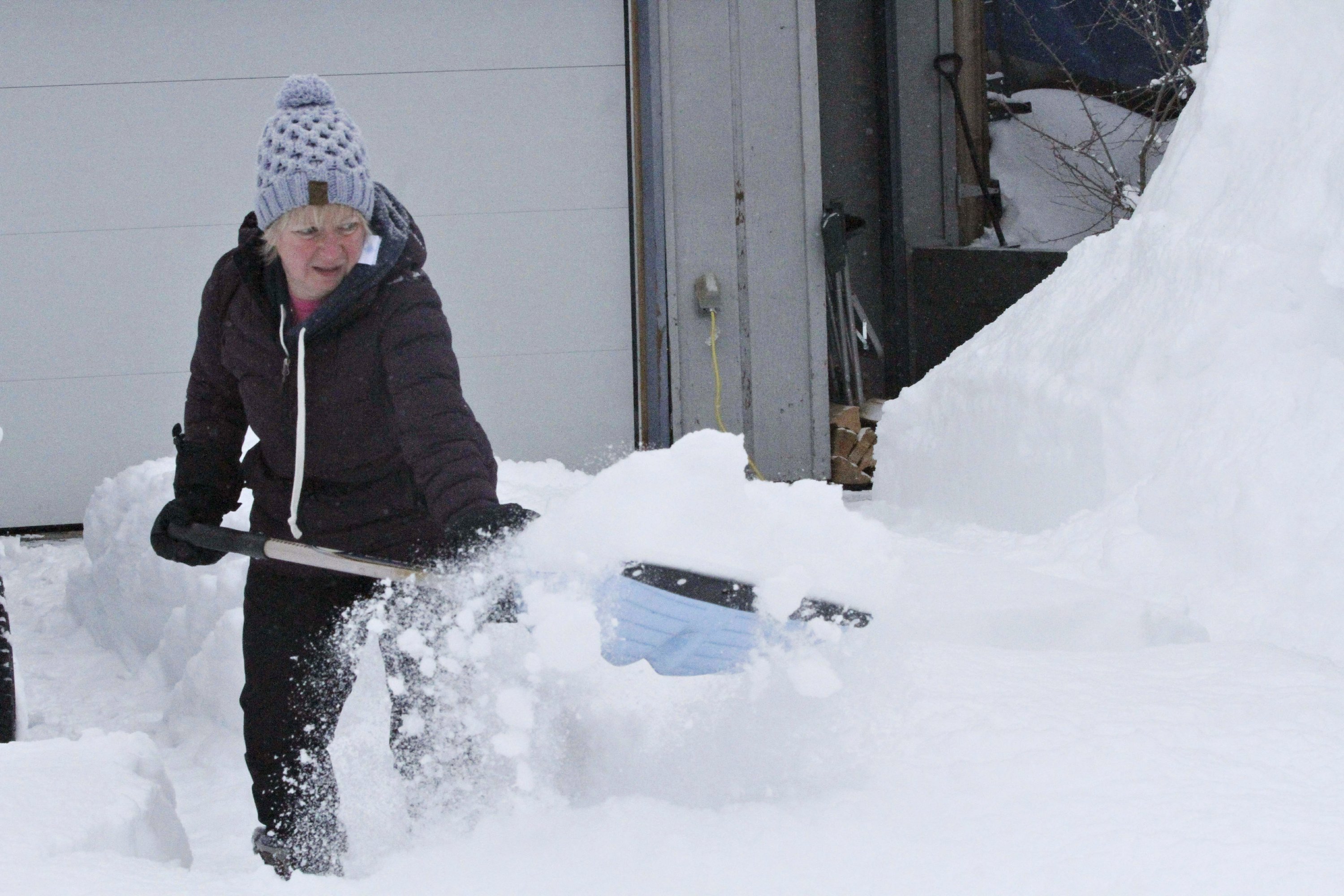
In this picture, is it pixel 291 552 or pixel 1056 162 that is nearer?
pixel 291 552

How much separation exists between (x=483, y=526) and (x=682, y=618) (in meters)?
0.31

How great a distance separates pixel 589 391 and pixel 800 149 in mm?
1624

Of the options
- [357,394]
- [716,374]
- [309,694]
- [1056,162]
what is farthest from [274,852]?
[1056,162]

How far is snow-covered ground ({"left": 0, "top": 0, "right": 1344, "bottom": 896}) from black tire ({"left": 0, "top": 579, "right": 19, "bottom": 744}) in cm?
37

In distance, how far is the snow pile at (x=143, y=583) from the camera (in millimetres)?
3512

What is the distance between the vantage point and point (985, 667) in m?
2.05

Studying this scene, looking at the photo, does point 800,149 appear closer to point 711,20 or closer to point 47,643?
point 711,20

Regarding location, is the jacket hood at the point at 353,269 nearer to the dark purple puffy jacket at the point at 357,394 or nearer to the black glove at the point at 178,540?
the dark purple puffy jacket at the point at 357,394

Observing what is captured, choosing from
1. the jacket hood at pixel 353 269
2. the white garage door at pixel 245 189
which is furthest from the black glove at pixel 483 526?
the white garage door at pixel 245 189

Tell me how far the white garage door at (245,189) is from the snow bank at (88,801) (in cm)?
400

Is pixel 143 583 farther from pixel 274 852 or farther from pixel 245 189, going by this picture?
pixel 245 189

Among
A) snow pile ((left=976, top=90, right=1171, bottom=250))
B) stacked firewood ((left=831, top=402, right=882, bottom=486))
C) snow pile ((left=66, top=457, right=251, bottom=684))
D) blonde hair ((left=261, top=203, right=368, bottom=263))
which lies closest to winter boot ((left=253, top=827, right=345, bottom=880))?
blonde hair ((left=261, top=203, right=368, bottom=263))

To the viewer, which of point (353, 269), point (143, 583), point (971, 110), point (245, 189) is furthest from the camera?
point (971, 110)

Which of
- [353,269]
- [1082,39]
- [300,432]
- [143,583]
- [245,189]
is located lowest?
[143,583]
